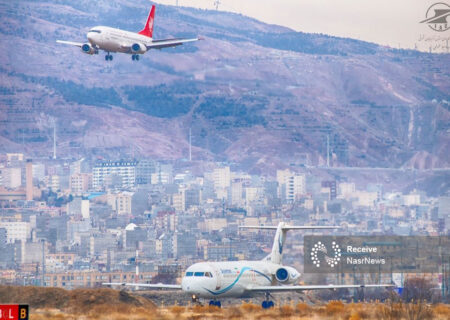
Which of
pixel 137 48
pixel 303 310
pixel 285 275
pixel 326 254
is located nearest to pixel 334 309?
pixel 303 310

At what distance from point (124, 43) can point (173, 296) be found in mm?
76177

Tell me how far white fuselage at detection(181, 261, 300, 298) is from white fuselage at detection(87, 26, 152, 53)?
80546mm

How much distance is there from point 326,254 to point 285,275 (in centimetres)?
7480

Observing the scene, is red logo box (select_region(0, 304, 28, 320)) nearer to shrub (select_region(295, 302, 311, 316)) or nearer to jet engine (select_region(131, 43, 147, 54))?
shrub (select_region(295, 302, 311, 316))

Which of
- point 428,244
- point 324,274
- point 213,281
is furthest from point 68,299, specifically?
point 428,244

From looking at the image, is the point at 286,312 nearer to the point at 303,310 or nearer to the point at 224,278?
the point at 303,310

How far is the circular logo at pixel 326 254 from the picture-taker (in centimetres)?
14812

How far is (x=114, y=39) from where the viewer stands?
15862cm

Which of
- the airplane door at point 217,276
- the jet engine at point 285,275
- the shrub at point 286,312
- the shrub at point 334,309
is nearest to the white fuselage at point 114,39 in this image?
the jet engine at point 285,275

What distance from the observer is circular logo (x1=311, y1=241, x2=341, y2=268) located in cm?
14812

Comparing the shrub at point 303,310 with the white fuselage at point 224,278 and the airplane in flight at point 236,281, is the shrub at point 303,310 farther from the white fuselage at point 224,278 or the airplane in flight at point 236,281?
the white fuselage at point 224,278

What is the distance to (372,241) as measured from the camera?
169375 mm

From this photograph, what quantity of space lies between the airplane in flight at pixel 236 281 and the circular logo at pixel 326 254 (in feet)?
215

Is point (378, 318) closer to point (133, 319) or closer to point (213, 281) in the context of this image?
point (133, 319)
